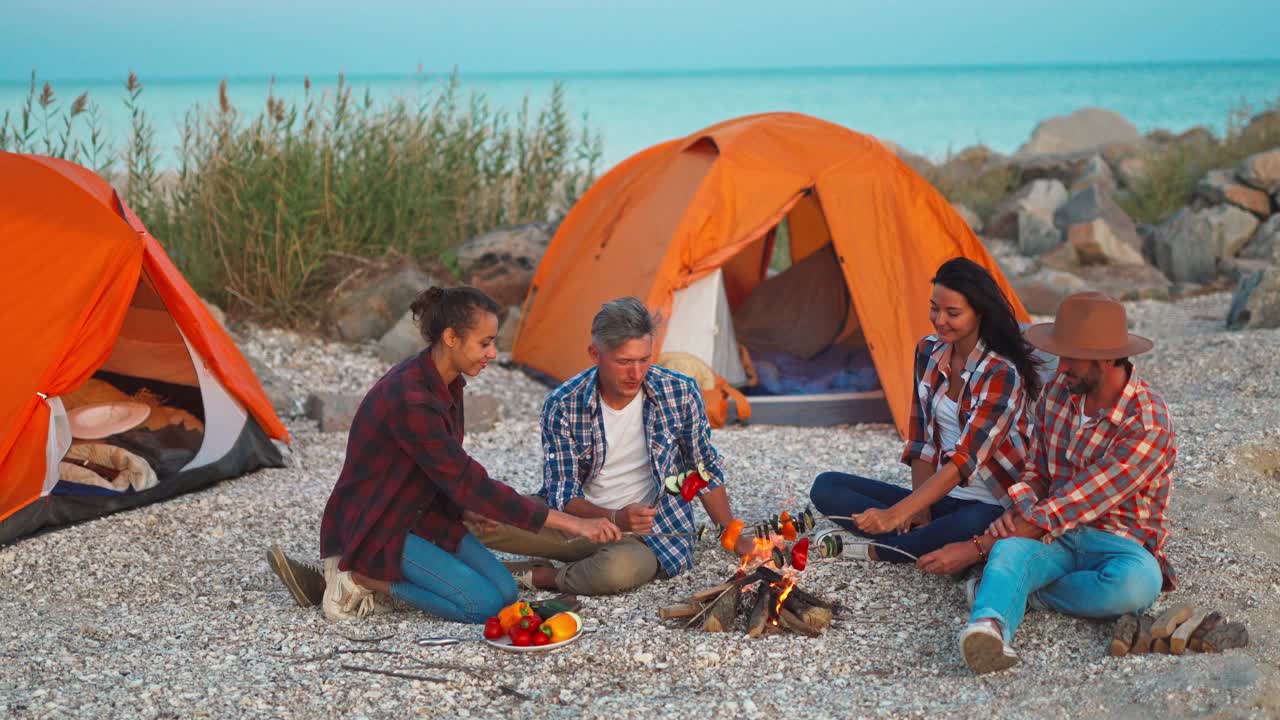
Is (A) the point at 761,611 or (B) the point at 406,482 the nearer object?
(A) the point at 761,611

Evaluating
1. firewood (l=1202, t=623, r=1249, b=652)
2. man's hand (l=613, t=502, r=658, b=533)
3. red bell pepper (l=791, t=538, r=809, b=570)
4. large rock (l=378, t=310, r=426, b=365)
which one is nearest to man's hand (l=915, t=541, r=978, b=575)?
red bell pepper (l=791, t=538, r=809, b=570)

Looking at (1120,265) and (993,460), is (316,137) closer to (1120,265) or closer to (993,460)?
(993,460)

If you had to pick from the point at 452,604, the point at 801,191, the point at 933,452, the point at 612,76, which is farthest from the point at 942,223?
the point at 612,76

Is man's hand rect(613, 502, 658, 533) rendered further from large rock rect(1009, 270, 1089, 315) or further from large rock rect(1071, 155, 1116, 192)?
large rock rect(1071, 155, 1116, 192)

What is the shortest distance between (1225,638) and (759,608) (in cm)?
137

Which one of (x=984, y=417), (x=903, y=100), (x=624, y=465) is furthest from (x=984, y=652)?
(x=903, y=100)

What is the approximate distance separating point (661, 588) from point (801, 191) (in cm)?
352

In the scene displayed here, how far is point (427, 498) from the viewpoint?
4000 mm

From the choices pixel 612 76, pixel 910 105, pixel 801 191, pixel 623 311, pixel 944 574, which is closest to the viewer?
pixel 623 311

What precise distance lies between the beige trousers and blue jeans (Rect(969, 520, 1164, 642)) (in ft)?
3.96

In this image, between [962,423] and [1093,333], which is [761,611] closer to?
[962,423]

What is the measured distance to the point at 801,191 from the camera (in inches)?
280

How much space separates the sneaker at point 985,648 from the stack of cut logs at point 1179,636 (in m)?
0.37

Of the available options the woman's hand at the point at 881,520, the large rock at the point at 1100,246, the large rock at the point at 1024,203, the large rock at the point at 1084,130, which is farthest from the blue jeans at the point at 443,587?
the large rock at the point at 1084,130
